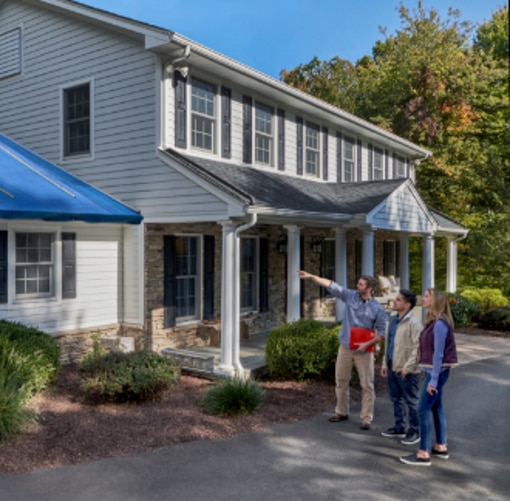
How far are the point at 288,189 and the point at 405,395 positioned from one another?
247 inches

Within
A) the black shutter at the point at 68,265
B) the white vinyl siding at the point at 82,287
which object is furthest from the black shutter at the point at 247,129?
the black shutter at the point at 68,265

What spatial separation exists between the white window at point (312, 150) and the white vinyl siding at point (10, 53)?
24.0 ft

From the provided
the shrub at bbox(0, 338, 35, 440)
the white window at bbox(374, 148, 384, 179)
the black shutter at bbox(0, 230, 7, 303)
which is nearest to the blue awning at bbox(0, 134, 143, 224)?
the black shutter at bbox(0, 230, 7, 303)

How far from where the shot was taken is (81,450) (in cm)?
591

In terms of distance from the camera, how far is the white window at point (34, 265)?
30.5ft

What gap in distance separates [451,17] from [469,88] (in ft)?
16.1

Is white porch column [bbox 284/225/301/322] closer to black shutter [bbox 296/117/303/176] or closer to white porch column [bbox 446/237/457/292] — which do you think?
black shutter [bbox 296/117/303/176]

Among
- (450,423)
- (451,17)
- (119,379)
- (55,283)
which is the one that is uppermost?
(451,17)

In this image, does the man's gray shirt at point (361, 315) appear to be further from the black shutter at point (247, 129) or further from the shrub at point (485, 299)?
the shrub at point (485, 299)

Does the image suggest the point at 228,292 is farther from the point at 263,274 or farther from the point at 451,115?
the point at 451,115

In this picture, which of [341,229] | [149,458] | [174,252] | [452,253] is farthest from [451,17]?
[149,458]

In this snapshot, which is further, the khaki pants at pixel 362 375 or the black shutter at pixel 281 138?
the black shutter at pixel 281 138

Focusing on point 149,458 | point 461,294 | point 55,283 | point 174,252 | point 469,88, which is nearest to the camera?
point 149,458

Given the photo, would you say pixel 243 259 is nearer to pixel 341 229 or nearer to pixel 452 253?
pixel 341 229
